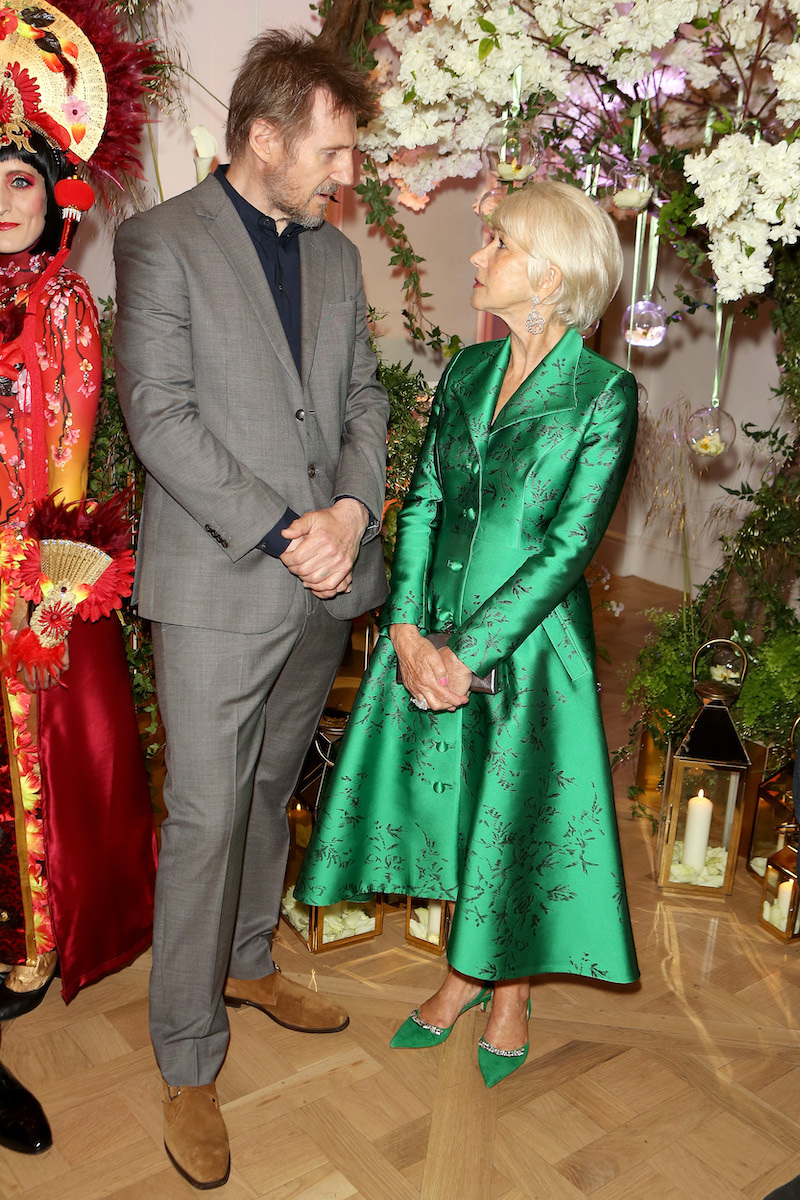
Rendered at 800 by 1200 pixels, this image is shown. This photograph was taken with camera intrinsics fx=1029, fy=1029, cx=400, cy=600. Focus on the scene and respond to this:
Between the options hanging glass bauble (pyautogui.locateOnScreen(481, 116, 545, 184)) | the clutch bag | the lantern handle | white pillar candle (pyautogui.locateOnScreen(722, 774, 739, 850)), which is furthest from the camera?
the lantern handle

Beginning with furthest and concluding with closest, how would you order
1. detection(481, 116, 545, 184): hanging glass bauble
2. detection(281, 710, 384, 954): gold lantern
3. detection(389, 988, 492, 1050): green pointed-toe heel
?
detection(281, 710, 384, 954): gold lantern < detection(481, 116, 545, 184): hanging glass bauble < detection(389, 988, 492, 1050): green pointed-toe heel

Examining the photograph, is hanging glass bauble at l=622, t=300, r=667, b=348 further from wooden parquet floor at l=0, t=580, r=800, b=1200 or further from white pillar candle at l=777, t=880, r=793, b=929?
wooden parquet floor at l=0, t=580, r=800, b=1200

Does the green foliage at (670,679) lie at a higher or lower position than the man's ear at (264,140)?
lower

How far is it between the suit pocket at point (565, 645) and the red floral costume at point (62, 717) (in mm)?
816

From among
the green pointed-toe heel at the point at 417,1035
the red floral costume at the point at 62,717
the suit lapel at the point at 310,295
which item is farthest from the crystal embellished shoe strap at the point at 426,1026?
the suit lapel at the point at 310,295

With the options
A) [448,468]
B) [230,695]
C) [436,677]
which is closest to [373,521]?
[448,468]

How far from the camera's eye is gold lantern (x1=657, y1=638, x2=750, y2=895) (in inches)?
107

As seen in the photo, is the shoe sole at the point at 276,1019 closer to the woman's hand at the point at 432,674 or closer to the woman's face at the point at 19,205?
the woman's hand at the point at 432,674

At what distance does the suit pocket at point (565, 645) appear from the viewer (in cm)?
191

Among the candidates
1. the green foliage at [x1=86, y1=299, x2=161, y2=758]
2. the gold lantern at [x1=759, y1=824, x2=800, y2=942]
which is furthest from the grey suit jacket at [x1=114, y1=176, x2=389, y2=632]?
the gold lantern at [x1=759, y1=824, x2=800, y2=942]

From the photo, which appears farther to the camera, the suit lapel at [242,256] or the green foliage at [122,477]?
the green foliage at [122,477]

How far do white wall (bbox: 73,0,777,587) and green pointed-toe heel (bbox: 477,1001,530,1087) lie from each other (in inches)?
76.9

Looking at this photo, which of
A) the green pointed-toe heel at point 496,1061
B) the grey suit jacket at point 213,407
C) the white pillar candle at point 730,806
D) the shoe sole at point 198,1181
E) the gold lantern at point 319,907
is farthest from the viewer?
the white pillar candle at point 730,806

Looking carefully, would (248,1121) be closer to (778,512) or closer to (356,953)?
(356,953)
